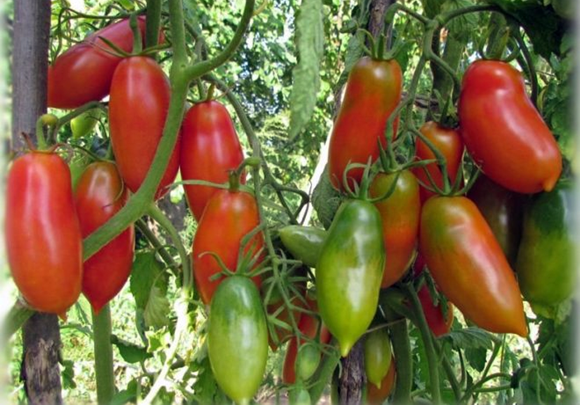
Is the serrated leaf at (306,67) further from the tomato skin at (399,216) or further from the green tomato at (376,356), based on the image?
the green tomato at (376,356)

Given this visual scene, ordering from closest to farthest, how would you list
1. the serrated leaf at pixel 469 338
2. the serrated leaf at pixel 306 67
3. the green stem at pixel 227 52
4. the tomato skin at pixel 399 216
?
the serrated leaf at pixel 306 67, the green stem at pixel 227 52, the tomato skin at pixel 399 216, the serrated leaf at pixel 469 338

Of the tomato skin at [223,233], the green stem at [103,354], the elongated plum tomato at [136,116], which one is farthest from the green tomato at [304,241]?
the green stem at [103,354]

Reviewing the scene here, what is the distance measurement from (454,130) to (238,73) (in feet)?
17.6

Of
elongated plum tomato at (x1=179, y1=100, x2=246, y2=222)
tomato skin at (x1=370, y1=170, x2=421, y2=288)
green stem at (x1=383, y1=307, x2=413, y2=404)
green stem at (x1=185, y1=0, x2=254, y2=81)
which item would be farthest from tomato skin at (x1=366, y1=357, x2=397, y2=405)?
green stem at (x1=185, y1=0, x2=254, y2=81)

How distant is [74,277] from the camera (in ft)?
2.20

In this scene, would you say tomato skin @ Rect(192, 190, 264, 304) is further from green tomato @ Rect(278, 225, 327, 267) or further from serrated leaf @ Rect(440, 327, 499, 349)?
serrated leaf @ Rect(440, 327, 499, 349)

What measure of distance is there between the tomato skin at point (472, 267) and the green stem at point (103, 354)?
42 cm

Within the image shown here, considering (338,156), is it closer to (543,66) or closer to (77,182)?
(77,182)

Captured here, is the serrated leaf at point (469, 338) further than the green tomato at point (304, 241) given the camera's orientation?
Yes

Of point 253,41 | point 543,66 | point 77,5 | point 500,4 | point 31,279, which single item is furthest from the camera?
point 253,41

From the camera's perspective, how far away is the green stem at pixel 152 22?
78 centimetres

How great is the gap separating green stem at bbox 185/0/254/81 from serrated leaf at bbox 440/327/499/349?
521 mm

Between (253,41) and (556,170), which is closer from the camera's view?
(556,170)

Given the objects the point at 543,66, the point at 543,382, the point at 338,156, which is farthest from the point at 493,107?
the point at 543,66
